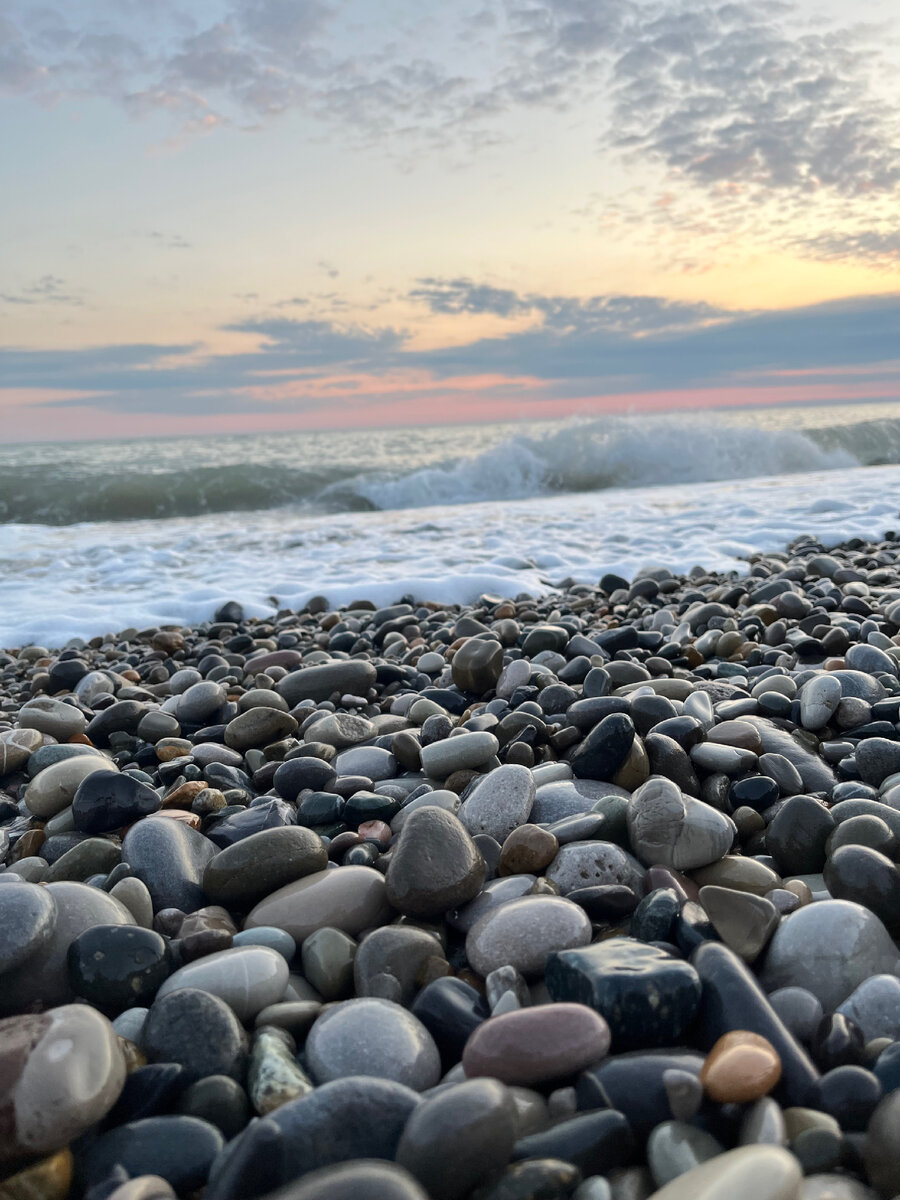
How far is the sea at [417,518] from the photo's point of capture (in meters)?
6.63

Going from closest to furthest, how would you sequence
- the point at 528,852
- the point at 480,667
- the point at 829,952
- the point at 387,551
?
the point at 829,952
the point at 528,852
the point at 480,667
the point at 387,551

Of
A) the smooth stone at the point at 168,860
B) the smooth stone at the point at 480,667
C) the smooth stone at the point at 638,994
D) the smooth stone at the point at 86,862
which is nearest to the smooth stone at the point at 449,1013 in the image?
the smooth stone at the point at 638,994

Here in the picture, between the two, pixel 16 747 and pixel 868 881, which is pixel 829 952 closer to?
pixel 868 881

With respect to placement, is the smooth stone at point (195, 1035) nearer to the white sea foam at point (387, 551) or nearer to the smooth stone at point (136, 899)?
the smooth stone at point (136, 899)

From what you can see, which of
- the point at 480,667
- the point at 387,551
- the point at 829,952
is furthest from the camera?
the point at 387,551

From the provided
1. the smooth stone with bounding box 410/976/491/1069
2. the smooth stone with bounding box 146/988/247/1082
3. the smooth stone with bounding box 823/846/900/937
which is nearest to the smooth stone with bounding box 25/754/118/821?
the smooth stone with bounding box 146/988/247/1082

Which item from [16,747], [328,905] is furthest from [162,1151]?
[16,747]

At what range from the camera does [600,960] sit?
1.39 metres

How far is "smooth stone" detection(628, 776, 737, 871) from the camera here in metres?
1.82

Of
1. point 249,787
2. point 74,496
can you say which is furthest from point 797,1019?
point 74,496

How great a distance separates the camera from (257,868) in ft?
5.99

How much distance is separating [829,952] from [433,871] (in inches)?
30.2

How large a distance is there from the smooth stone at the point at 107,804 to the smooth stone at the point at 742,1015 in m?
1.55

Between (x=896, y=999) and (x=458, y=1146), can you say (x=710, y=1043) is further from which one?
(x=458, y=1146)
